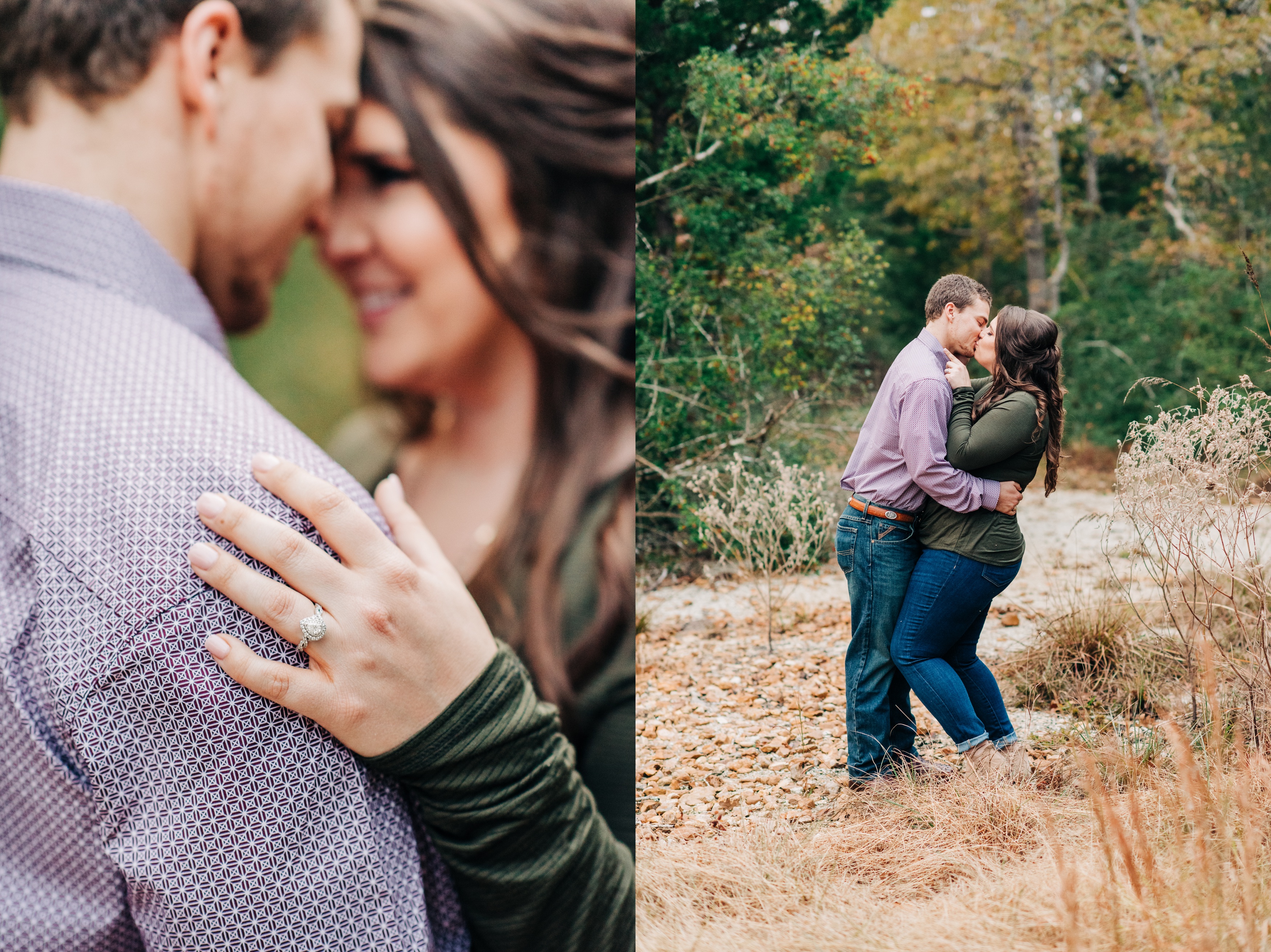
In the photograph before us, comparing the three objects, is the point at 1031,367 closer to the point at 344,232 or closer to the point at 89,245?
the point at 344,232

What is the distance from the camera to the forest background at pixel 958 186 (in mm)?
2484

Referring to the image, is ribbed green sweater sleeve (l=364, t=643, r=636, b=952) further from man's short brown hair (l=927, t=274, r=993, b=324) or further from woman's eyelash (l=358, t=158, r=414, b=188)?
man's short brown hair (l=927, t=274, r=993, b=324)

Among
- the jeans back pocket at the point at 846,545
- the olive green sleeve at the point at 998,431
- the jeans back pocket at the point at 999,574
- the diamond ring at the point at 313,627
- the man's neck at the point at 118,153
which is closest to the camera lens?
the diamond ring at the point at 313,627

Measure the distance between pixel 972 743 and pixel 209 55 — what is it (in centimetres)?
241

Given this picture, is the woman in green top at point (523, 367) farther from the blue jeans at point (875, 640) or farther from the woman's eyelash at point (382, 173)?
the blue jeans at point (875, 640)

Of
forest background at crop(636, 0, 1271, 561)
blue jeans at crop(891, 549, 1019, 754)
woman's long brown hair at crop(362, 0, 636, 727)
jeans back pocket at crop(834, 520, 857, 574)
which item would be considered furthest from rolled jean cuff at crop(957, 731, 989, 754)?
woman's long brown hair at crop(362, 0, 636, 727)

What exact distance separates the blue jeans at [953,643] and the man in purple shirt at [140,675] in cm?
134

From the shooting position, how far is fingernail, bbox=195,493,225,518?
1282 millimetres

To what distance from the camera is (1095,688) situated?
95.0 inches

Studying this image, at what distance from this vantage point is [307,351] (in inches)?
68.8

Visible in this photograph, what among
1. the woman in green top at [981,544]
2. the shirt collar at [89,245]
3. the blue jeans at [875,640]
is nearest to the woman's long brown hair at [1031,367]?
the woman in green top at [981,544]

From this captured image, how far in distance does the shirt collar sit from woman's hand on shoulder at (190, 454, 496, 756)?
17.0 inches

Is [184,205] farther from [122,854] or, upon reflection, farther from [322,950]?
[322,950]

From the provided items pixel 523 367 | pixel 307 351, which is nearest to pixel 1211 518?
pixel 523 367
